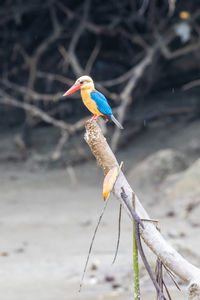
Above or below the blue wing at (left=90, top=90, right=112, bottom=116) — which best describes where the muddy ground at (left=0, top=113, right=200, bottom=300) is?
above

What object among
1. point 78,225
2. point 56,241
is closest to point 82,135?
point 78,225

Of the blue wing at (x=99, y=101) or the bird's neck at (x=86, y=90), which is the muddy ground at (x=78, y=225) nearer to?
the blue wing at (x=99, y=101)

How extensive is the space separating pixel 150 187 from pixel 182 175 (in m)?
0.38

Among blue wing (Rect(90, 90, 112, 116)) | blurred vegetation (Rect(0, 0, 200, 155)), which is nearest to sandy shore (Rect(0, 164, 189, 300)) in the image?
blurred vegetation (Rect(0, 0, 200, 155))

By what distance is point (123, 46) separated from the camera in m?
8.17

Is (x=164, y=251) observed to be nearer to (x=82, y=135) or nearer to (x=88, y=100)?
(x=88, y=100)

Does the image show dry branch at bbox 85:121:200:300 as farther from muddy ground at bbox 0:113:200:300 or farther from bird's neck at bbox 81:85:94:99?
muddy ground at bbox 0:113:200:300

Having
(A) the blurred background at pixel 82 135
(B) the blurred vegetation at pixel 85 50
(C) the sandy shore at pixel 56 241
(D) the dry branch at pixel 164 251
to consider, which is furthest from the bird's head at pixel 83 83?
(B) the blurred vegetation at pixel 85 50

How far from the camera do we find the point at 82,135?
7.96m

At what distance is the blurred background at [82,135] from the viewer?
477cm

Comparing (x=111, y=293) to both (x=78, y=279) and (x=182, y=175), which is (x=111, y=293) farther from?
(x=182, y=175)

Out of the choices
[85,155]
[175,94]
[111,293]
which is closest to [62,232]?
[111,293]

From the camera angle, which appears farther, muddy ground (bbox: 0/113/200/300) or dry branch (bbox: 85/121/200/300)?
muddy ground (bbox: 0/113/200/300)

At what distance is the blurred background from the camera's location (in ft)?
15.7
